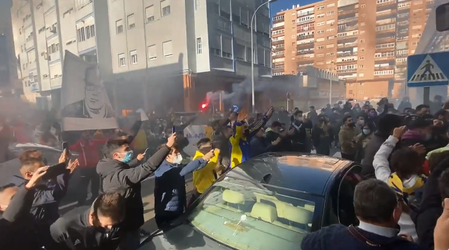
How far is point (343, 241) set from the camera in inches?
40.8

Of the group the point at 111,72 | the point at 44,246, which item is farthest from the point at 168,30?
the point at 44,246

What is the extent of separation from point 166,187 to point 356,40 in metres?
6.14

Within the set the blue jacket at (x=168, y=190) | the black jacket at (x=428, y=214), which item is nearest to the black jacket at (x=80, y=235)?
the blue jacket at (x=168, y=190)

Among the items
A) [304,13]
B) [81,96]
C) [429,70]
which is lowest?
[81,96]

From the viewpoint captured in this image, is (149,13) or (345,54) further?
(345,54)

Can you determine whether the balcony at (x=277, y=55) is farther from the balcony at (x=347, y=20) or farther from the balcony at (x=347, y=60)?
the balcony at (x=347, y=20)

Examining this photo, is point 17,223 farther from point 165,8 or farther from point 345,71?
point 345,71

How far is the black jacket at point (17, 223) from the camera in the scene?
173cm

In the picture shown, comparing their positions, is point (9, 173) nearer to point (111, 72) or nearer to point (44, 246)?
point (44, 246)

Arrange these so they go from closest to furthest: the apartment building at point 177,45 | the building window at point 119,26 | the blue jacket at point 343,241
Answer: the blue jacket at point 343,241, the building window at point 119,26, the apartment building at point 177,45

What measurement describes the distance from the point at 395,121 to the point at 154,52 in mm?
3250

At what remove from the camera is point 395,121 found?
9.41 feet

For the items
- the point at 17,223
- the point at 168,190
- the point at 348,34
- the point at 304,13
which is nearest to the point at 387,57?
the point at 348,34

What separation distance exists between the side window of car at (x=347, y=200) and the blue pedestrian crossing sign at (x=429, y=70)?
114 inches
